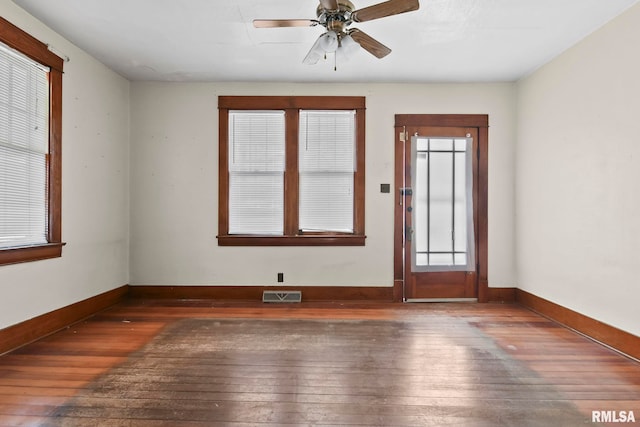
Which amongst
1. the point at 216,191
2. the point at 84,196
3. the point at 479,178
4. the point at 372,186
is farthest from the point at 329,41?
the point at 84,196

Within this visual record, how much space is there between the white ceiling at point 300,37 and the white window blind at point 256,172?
563 mm

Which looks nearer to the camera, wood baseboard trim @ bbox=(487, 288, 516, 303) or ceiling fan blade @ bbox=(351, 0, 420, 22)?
ceiling fan blade @ bbox=(351, 0, 420, 22)

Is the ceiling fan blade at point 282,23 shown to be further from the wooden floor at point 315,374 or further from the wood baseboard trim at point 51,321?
the wood baseboard trim at point 51,321

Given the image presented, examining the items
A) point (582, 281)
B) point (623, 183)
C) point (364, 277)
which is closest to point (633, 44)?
point (623, 183)

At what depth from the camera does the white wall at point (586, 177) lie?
9.30 ft

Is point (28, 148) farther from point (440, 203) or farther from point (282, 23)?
point (440, 203)

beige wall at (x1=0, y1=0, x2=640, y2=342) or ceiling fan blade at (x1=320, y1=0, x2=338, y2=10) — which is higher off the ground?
ceiling fan blade at (x1=320, y1=0, x2=338, y2=10)

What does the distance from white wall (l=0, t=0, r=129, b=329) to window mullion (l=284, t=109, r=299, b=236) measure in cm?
211

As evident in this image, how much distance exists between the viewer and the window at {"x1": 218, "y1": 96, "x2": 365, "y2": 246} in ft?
14.6

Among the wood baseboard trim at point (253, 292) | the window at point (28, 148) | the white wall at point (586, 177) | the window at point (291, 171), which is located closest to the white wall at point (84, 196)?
the window at point (28, 148)

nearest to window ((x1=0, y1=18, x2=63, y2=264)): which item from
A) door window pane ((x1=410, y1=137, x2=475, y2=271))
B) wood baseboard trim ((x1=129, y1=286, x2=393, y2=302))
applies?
wood baseboard trim ((x1=129, y1=286, x2=393, y2=302))

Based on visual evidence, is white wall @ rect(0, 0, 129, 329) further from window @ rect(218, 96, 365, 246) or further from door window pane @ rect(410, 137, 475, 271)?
door window pane @ rect(410, 137, 475, 271)

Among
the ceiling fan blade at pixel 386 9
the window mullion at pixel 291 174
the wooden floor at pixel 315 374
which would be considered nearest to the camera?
the wooden floor at pixel 315 374

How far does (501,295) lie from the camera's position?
447cm
